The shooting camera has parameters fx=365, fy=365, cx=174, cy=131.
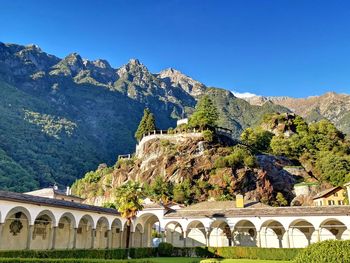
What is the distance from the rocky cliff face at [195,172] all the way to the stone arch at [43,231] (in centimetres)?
4107

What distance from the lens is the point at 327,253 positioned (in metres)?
12.4

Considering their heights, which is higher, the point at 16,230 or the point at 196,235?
the point at 16,230

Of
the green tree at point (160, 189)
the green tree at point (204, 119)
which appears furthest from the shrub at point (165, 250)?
the green tree at point (204, 119)

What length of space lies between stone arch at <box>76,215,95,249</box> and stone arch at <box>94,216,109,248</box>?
186 cm

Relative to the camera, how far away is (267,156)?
296 feet

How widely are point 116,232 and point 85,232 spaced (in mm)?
7603

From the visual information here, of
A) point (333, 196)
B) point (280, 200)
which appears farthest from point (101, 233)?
point (333, 196)

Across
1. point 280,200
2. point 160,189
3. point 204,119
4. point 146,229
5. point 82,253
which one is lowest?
point 82,253

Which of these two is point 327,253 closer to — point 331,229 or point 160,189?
point 331,229

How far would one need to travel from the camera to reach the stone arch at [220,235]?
49406 millimetres

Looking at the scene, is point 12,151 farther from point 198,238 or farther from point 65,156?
point 198,238

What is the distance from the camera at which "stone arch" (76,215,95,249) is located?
138 feet

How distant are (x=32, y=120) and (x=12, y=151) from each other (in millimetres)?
30749

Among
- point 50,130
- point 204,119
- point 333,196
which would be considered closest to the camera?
point 333,196
